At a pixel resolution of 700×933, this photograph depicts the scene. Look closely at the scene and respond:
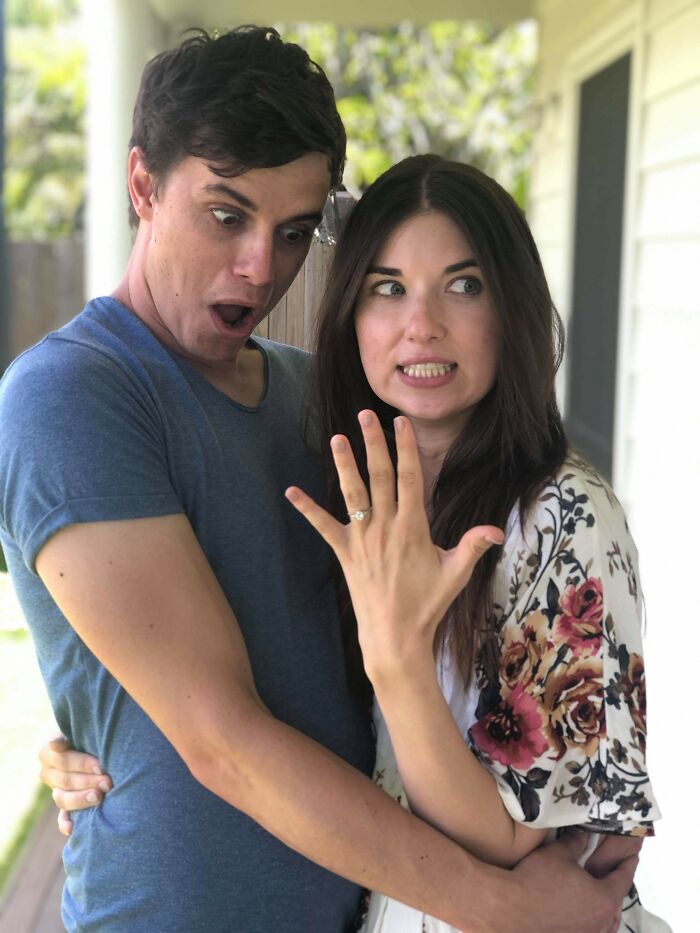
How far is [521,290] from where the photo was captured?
1.55 meters

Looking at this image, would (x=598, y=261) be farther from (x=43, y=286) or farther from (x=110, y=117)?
(x=43, y=286)

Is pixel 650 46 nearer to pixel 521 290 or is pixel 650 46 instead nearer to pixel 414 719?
pixel 521 290

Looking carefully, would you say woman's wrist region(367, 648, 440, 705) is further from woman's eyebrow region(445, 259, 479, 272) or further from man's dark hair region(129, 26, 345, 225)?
man's dark hair region(129, 26, 345, 225)

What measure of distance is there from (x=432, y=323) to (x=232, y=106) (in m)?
0.36

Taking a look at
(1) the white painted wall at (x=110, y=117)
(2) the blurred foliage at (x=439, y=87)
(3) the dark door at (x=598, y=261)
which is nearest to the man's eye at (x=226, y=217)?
(3) the dark door at (x=598, y=261)

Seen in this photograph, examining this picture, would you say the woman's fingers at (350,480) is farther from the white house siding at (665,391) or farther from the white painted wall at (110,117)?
the white painted wall at (110,117)

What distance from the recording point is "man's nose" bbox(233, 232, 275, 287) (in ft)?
4.91

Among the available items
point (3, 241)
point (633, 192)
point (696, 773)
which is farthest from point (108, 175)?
point (696, 773)

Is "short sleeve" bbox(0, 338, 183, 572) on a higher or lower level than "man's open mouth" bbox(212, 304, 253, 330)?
lower

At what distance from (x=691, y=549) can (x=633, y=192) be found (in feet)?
4.71

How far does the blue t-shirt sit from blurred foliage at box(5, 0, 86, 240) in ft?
50.0

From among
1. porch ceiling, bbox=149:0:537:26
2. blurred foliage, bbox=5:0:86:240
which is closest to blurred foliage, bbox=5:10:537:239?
blurred foliage, bbox=5:0:86:240

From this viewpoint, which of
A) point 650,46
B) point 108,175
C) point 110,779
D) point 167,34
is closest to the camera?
point 110,779

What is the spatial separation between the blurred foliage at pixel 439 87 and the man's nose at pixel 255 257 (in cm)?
1236
